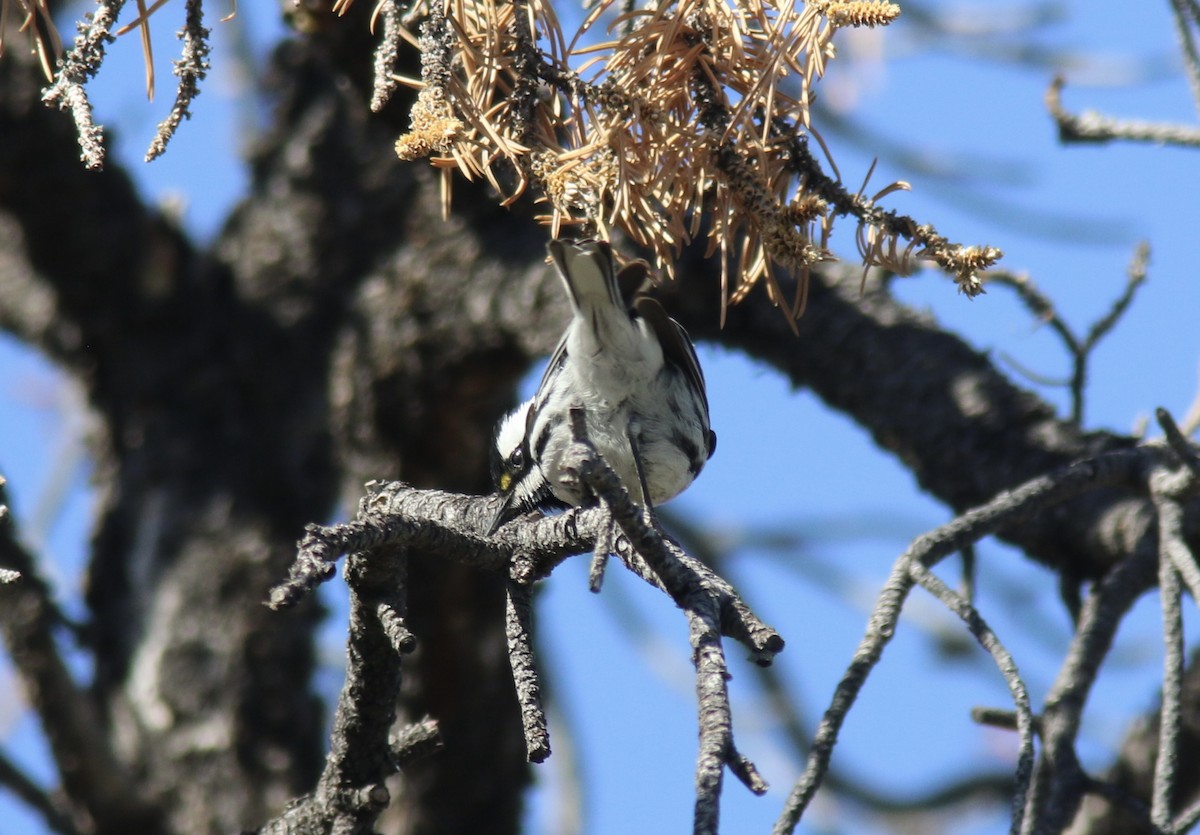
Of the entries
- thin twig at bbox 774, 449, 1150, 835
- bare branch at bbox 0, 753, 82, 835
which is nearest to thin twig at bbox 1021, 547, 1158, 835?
thin twig at bbox 774, 449, 1150, 835

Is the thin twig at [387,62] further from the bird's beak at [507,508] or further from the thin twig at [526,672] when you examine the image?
the bird's beak at [507,508]

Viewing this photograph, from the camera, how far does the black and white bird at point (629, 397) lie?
1.94m

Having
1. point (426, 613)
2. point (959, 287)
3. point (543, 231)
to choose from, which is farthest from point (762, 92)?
point (426, 613)

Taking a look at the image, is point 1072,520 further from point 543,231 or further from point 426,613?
point 426,613

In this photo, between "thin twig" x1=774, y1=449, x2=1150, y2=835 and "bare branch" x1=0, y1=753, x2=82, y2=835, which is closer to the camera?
"thin twig" x1=774, y1=449, x2=1150, y2=835

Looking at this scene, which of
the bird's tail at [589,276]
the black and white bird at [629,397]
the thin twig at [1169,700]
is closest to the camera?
the thin twig at [1169,700]

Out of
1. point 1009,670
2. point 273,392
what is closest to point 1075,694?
point 1009,670

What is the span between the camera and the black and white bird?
1939 mm

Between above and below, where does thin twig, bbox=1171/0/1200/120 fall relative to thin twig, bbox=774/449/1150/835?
above

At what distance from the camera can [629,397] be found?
2.00 metres

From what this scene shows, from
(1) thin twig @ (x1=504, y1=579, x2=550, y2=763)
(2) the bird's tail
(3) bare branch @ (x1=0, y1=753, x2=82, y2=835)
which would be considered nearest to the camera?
(1) thin twig @ (x1=504, y1=579, x2=550, y2=763)

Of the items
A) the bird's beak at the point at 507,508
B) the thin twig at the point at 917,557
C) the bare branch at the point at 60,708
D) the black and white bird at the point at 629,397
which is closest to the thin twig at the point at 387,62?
the black and white bird at the point at 629,397

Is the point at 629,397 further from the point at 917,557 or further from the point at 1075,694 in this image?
the point at 1075,694

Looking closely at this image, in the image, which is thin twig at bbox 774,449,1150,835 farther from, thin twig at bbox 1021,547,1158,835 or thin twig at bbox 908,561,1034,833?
thin twig at bbox 1021,547,1158,835
